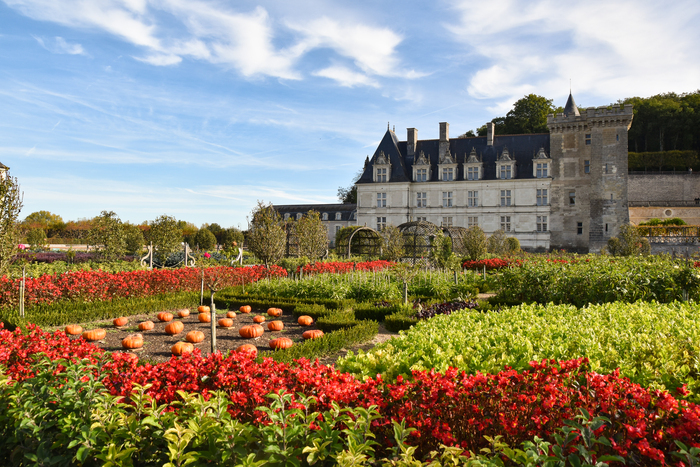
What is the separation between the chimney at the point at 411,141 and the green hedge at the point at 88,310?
31.3m

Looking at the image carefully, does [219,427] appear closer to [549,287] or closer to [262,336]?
[262,336]

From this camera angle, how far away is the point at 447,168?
36656 millimetres

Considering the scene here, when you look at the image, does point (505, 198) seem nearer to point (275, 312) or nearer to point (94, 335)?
point (275, 312)

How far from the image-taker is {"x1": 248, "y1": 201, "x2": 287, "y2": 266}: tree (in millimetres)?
15969

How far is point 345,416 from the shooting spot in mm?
2643

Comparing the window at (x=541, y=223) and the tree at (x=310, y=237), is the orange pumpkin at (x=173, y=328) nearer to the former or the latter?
the tree at (x=310, y=237)

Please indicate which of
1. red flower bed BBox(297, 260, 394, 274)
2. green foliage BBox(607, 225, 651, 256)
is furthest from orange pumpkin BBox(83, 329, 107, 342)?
green foliage BBox(607, 225, 651, 256)

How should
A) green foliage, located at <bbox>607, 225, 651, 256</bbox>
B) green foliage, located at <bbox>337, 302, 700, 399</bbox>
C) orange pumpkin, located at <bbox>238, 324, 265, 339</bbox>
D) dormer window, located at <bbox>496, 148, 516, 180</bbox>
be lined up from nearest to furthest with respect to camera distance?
1. green foliage, located at <bbox>337, 302, 700, 399</bbox>
2. orange pumpkin, located at <bbox>238, 324, 265, 339</bbox>
3. green foliage, located at <bbox>607, 225, 651, 256</bbox>
4. dormer window, located at <bbox>496, 148, 516, 180</bbox>

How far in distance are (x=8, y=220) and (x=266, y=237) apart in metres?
8.08

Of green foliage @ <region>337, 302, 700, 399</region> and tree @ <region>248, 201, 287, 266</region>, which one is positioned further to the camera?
tree @ <region>248, 201, 287, 266</region>

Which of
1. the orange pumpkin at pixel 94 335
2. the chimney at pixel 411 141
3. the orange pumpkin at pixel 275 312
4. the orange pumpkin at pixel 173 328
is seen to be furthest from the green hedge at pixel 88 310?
the chimney at pixel 411 141

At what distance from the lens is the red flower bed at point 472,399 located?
254 centimetres

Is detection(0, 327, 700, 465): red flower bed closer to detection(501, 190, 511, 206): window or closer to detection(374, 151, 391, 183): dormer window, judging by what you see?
detection(501, 190, 511, 206): window

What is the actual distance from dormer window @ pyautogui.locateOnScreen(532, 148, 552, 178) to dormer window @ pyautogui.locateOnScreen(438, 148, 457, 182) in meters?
6.27
